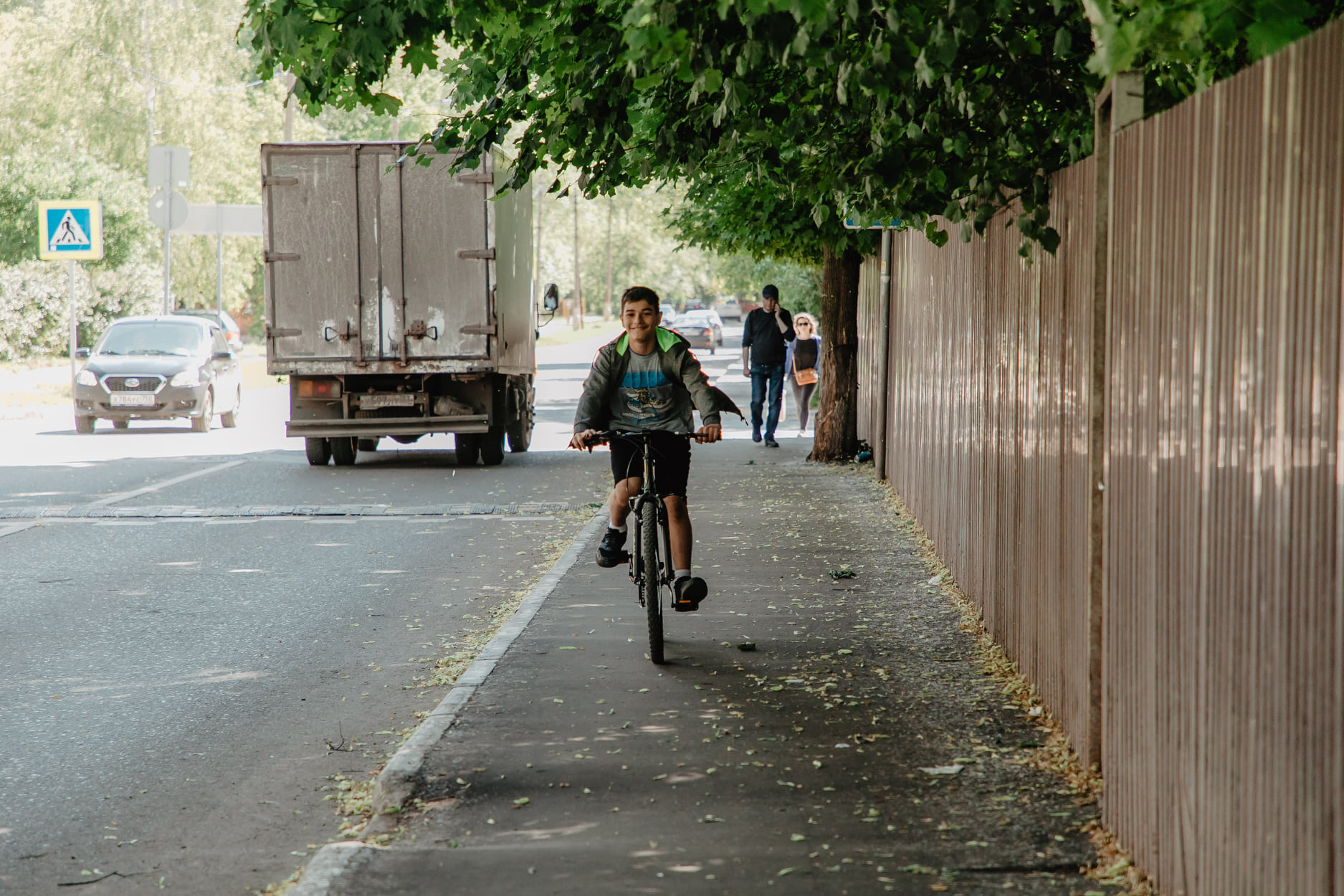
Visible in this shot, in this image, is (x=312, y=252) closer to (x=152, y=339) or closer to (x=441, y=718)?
(x=152, y=339)

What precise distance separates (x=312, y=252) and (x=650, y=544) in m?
10.5

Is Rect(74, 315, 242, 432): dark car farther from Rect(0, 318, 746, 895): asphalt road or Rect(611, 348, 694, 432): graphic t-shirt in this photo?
Rect(611, 348, 694, 432): graphic t-shirt

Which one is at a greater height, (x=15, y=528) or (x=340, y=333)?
(x=340, y=333)

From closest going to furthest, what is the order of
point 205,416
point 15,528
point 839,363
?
point 15,528 → point 839,363 → point 205,416

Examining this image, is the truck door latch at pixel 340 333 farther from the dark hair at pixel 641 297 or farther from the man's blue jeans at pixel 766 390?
the dark hair at pixel 641 297

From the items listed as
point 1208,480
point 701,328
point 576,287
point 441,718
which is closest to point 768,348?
point 441,718

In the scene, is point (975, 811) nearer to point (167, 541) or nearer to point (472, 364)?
point (167, 541)

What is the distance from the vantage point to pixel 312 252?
1642cm

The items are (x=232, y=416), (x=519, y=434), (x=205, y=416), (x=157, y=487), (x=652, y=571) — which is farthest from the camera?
(x=232, y=416)

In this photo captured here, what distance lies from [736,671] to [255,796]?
2.24 m

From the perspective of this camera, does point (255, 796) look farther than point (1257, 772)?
Yes

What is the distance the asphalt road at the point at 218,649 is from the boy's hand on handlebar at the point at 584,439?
1289mm

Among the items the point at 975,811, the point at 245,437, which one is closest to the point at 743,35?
the point at 975,811

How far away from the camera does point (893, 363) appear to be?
14102 mm
